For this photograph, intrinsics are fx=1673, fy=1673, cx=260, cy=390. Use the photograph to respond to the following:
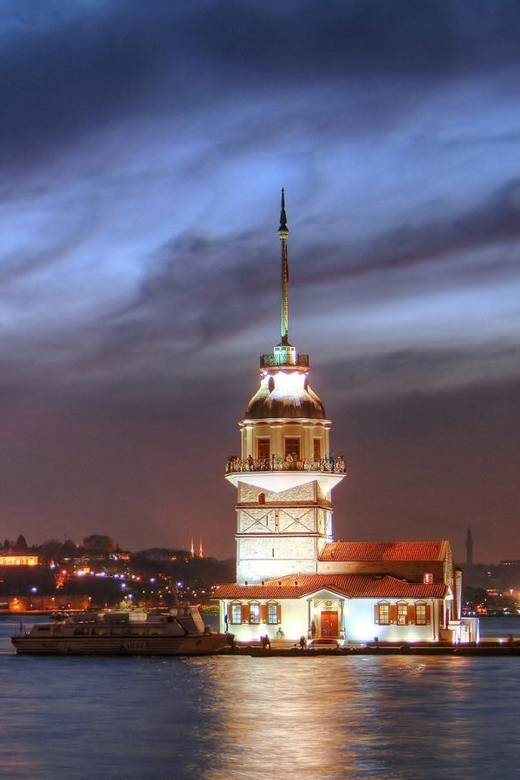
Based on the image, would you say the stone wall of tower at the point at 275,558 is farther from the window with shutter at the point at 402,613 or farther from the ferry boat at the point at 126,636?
the window with shutter at the point at 402,613

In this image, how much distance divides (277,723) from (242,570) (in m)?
32.8

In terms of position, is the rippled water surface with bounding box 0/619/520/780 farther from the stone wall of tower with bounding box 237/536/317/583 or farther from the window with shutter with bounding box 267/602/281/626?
the stone wall of tower with bounding box 237/536/317/583

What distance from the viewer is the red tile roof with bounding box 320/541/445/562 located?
8744 cm

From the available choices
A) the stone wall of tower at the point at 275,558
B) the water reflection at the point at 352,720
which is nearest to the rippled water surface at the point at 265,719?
the water reflection at the point at 352,720

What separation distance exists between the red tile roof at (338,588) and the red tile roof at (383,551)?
56.1 inches

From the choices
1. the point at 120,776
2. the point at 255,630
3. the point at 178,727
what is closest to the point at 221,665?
the point at 255,630


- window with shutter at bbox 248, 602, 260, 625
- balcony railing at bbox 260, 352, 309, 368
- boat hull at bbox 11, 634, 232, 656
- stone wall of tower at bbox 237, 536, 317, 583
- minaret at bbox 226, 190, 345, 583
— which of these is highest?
balcony railing at bbox 260, 352, 309, 368

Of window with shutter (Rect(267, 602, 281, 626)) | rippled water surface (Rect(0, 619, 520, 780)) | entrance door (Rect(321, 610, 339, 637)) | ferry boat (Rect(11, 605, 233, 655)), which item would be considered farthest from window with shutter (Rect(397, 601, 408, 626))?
ferry boat (Rect(11, 605, 233, 655))

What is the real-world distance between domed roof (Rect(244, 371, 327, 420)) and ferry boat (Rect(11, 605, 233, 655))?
11104 millimetres

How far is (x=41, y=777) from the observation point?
4453 cm

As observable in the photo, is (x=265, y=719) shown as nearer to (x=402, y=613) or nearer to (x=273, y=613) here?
(x=402, y=613)

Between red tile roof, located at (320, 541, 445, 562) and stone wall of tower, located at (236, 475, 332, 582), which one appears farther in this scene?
red tile roof, located at (320, 541, 445, 562)

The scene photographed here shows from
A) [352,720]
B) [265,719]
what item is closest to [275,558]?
[265,719]

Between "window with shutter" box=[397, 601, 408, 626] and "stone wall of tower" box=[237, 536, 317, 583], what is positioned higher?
"stone wall of tower" box=[237, 536, 317, 583]
